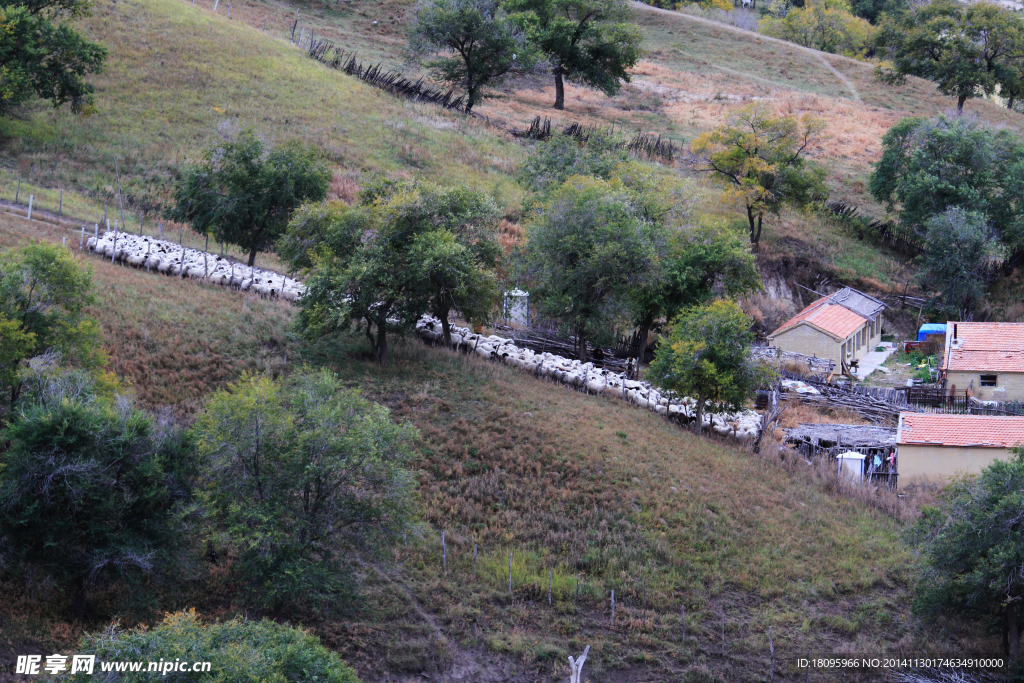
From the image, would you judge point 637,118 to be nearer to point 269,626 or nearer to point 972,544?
point 972,544

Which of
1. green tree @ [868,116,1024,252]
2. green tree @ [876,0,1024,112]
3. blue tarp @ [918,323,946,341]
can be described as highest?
green tree @ [876,0,1024,112]

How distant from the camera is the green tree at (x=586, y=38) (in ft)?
229

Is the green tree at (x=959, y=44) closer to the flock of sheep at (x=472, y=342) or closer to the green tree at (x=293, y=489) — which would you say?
the flock of sheep at (x=472, y=342)

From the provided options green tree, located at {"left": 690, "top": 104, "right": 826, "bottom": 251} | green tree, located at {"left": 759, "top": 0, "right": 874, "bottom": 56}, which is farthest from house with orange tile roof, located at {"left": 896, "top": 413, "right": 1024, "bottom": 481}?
green tree, located at {"left": 759, "top": 0, "right": 874, "bottom": 56}

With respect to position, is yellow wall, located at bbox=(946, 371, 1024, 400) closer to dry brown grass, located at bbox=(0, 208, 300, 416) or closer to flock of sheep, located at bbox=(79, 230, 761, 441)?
flock of sheep, located at bbox=(79, 230, 761, 441)

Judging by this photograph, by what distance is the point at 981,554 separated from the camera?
67.4 feet

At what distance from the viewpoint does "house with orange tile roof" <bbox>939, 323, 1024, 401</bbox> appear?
41406 mm

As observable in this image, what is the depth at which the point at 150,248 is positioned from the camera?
35.5 meters

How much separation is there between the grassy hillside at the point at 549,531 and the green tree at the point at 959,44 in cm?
5586

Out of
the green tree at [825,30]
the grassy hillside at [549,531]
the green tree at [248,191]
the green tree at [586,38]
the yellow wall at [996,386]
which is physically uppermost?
the green tree at [825,30]

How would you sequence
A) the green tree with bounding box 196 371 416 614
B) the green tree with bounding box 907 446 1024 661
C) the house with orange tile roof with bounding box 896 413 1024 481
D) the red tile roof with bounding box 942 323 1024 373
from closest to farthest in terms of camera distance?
the green tree with bounding box 196 371 416 614
the green tree with bounding box 907 446 1024 661
the house with orange tile roof with bounding box 896 413 1024 481
the red tile roof with bounding box 942 323 1024 373

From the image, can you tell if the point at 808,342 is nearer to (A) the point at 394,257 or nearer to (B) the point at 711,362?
(B) the point at 711,362

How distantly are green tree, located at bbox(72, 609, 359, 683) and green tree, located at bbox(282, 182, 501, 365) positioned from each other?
48.1 ft

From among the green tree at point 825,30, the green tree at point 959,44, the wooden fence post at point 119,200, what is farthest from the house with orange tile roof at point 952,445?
the green tree at point 825,30
